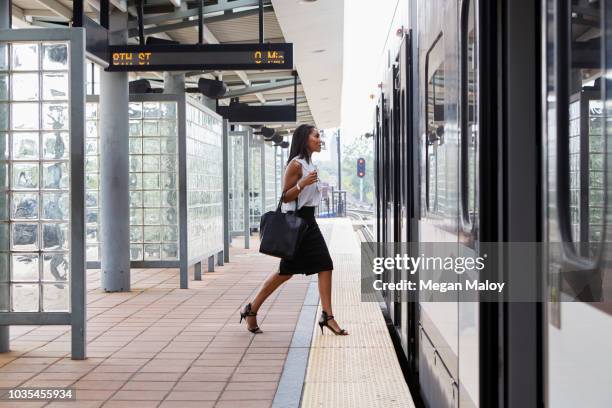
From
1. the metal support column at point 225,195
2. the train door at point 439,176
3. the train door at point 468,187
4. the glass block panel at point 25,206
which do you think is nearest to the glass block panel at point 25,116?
the glass block panel at point 25,206

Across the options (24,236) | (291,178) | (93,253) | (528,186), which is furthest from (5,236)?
(93,253)

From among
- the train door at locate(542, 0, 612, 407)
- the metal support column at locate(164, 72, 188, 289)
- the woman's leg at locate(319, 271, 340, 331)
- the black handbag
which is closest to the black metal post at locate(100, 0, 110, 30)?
the metal support column at locate(164, 72, 188, 289)

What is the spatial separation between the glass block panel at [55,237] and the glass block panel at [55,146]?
462 mm

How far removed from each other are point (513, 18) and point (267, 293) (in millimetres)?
4297

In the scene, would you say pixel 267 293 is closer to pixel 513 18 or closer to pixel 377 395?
pixel 377 395

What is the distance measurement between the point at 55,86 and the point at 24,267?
1.23 m

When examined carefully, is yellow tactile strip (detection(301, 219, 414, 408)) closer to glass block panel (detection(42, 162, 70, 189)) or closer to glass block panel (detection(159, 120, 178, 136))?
glass block panel (detection(42, 162, 70, 189))

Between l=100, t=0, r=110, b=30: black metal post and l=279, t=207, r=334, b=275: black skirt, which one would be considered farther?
l=100, t=0, r=110, b=30: black metal post

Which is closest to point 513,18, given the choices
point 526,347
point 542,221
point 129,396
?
point 542,221

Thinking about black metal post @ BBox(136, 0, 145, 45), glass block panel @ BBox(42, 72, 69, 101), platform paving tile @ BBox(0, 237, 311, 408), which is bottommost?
platform paving tile @ BBox(0, 237, 311, 408)

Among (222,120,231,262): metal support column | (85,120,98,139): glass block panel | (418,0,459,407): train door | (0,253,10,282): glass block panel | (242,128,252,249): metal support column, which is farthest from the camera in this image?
(242,128,252,249): metal support column

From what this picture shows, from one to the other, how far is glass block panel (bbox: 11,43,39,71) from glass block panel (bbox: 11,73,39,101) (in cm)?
5

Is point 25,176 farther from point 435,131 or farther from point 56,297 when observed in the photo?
point 435,131

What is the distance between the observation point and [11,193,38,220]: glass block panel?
5.41m
